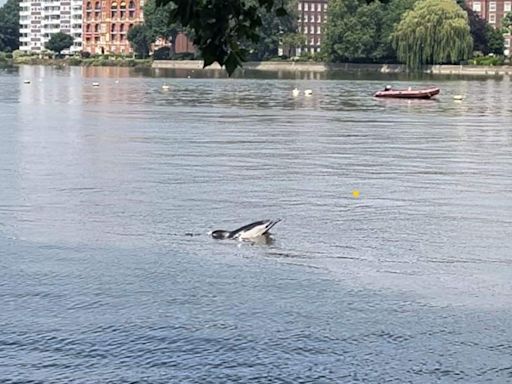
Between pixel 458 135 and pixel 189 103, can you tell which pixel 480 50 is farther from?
pixel 458 135

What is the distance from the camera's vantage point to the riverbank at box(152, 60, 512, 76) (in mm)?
132500

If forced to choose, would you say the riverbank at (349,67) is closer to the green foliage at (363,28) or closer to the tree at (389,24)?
the tree at (389,24)

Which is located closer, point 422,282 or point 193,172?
point 422,282

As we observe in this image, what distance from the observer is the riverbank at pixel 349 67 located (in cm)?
13250

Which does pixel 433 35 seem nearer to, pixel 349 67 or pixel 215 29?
pixel 349 67

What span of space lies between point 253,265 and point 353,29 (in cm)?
13434

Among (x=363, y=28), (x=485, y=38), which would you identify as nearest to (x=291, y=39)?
(x=485, y=38)

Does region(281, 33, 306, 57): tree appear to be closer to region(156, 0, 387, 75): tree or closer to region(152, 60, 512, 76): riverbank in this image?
region(152, 60, 512, 76): riverbank

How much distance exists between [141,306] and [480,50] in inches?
5863

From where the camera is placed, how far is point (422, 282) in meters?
16.3

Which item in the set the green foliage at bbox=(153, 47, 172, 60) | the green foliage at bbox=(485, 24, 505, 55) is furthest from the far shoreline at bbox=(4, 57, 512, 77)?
the green foliage at bbox=(485, 24, 505, 55)

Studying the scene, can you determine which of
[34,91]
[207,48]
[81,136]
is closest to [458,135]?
[81,136]

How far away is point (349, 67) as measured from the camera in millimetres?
159500

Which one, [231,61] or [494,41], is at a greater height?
[494,41]
